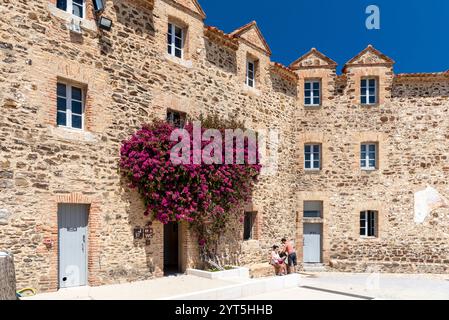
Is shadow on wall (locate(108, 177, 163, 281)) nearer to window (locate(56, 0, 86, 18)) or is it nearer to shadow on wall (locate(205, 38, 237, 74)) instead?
window (locate(56, 0, 86, 18))

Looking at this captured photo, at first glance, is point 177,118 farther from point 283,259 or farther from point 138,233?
point 283,259

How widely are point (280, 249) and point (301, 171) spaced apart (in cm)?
372

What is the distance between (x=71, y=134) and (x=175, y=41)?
16.2 feet

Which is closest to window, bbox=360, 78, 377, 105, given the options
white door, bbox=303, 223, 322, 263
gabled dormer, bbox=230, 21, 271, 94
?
gabled dormer, bbox=230, 21, 271, 94

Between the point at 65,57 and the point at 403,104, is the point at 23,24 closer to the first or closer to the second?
the point at 65,57

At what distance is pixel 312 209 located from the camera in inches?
712

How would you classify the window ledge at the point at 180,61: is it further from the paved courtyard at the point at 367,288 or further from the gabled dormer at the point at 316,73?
the paved courtyard at the point at 367,288

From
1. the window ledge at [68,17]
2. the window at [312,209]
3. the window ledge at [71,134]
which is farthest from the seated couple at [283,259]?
the window ledge at [68,17]

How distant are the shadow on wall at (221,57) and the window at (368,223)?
8.87 metres

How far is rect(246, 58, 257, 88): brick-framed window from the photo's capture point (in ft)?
51.3

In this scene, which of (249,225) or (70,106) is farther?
(249,225)

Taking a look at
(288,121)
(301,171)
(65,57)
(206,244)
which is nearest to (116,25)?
(65,57)

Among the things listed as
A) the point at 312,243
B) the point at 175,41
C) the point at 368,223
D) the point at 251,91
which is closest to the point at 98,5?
the point at 175,41

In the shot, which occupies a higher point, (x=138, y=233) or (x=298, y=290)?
(x=138, y=233)
